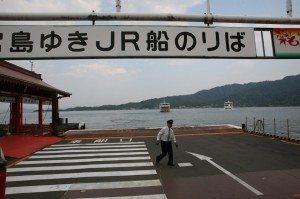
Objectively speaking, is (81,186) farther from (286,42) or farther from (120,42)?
(286,42)

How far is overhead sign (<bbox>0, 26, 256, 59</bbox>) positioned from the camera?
4.05m

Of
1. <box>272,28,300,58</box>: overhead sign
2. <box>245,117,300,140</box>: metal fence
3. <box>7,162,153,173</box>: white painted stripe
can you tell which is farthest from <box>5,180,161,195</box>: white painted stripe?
<box>245,117,300,140</box>: metal fence

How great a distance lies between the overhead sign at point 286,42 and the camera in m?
4.37

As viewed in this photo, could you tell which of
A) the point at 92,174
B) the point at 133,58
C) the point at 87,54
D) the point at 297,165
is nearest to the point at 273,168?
the point at 297,165

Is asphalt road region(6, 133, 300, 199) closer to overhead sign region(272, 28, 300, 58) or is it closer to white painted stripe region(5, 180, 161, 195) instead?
white painted stripe region(5, 180, 161, 195)

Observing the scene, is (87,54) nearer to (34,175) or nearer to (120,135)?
(34,175)

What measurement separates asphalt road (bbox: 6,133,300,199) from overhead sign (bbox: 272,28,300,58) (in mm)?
3920

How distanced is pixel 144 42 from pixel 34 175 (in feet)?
23.8

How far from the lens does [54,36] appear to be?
4.13 m

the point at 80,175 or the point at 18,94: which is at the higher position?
the point at 18,94

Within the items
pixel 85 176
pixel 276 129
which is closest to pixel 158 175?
pixel 85 176

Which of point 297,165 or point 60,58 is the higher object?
point 60,58

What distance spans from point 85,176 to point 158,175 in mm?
2552

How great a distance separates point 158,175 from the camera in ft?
28.4
